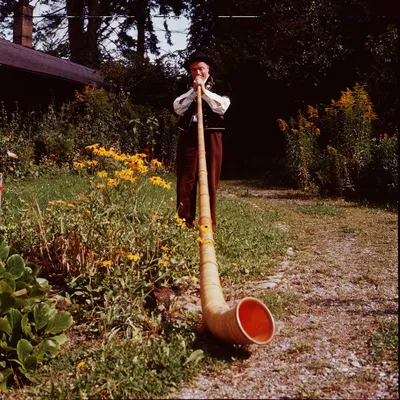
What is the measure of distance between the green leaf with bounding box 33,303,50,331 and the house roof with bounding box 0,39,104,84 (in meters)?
9.08

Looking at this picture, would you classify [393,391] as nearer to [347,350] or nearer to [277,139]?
[347,350]

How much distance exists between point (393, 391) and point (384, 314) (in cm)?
88

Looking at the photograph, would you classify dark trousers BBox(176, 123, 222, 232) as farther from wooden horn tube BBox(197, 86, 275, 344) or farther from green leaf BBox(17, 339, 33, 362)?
green leaf BBox(17, 339, 33, 362)

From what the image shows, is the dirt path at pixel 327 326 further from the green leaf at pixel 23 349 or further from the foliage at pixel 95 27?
the foliage at pixel 95 27

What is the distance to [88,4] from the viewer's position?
762 inches

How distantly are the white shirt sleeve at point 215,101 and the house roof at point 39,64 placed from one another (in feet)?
26.2

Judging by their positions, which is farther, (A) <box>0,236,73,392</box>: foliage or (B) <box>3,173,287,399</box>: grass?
(A) <box>0,236,73,392</box>: foliage

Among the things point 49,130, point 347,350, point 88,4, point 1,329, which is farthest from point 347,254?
point 88,4

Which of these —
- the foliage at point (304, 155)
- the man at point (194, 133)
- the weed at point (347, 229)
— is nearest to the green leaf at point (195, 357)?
the man at point (194, 133)

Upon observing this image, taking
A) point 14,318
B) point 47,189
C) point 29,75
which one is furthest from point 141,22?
point 14,318

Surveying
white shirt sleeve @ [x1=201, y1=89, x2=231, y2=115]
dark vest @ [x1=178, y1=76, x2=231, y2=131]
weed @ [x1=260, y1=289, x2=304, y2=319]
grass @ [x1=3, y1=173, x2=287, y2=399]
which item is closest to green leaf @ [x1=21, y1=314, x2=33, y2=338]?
grass @ [x1=3, y1=173, x2=287, y2=399]

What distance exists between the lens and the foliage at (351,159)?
7594mm

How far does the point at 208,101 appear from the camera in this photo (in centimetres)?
411

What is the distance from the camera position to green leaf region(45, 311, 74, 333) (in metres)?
2.79
